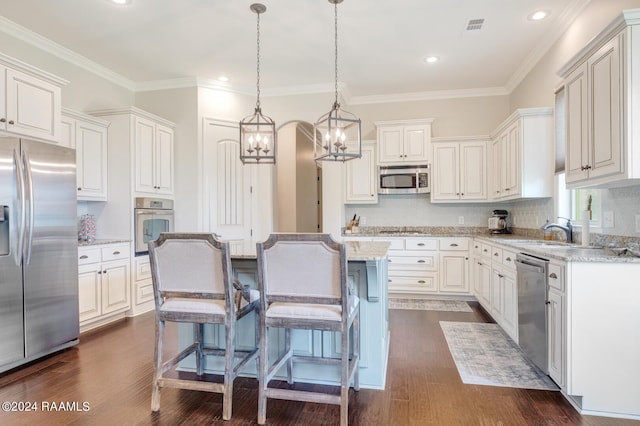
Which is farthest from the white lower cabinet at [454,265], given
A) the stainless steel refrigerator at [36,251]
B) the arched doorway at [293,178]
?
the stainless steel refrigerator at [36,251]

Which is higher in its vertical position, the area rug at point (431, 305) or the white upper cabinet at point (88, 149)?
the white upper cabinet at point (88, 149)

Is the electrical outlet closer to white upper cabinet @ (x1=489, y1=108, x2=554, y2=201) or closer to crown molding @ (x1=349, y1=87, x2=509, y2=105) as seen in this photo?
white upper cabinet @ (x1=489, y1=108, x2=554, y2=201)

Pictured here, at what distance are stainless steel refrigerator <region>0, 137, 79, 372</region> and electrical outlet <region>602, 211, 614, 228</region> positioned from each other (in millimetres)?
4399

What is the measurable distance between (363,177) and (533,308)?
3139 mm

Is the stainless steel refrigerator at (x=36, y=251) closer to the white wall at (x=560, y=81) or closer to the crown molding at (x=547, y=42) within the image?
the white wall at (x=560, y=81)

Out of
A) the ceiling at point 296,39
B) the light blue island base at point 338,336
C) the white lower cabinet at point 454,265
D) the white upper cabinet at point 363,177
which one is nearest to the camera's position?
the light blue island base at point 338,336

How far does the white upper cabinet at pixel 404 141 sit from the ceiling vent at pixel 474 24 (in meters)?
1.62

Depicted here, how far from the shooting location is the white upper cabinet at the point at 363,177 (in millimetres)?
5355

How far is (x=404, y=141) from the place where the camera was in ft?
17.1

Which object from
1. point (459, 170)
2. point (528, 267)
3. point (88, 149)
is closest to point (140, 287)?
point (88, 149)

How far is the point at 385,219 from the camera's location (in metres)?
5.68

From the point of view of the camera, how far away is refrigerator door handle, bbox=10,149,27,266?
2.73 metres

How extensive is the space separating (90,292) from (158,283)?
203 cm

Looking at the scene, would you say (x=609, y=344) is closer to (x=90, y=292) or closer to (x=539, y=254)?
(x=539, y=254)
